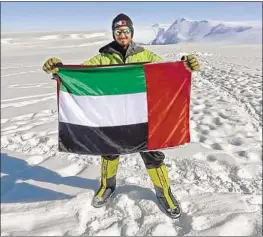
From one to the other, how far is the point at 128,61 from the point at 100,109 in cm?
51

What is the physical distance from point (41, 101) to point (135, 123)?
564 centimetres

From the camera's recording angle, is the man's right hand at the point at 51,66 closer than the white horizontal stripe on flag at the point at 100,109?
Yes

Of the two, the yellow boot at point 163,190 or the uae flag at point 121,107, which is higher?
the uae flag at point 121,107

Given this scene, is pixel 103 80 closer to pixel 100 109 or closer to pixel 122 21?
pixel 100 109

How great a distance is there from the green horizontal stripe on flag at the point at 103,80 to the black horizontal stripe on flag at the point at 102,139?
1.09 ft

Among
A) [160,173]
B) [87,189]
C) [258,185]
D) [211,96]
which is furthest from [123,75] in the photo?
[211,96]

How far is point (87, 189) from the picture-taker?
399 cm

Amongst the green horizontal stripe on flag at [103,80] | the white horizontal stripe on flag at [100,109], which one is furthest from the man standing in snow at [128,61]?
the white horizontal stripe on flag at [100,109]

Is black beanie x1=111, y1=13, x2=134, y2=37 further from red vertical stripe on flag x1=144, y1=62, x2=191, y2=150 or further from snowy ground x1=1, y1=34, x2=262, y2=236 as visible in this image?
snowy ground x1=1, y1=34, x2=262, y2=236

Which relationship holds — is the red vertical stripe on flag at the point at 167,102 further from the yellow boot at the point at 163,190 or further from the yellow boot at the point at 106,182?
the yellow boot at the point at 106,182

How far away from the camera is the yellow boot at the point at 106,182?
3.62 metres

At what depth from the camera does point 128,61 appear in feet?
11.0

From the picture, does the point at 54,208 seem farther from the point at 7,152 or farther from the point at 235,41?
the point at 235,41

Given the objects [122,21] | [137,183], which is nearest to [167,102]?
[122,21]
